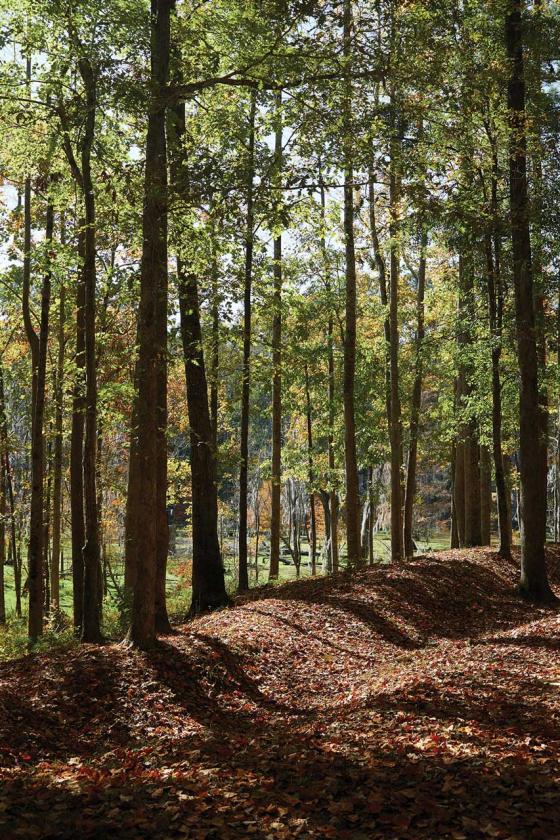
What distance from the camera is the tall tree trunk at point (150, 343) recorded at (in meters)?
8.38

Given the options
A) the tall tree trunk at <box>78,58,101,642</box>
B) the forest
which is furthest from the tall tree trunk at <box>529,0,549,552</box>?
the tall tree trunk at <box>78,58,101,642</box>

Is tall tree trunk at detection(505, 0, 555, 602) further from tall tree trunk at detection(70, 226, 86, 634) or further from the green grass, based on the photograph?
tall tree trunk at detection(70, 226, 86, 634)

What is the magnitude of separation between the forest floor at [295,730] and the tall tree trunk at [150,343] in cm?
81

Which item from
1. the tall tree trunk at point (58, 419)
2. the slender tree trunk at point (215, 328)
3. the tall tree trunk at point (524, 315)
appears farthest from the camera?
the tall tree trunk at point (58, 419)

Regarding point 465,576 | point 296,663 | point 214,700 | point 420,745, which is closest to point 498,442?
point 465,576

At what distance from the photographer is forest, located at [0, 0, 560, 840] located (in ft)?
16.5

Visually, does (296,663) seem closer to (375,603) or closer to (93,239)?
(375,603)

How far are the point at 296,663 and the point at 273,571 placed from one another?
34.0ft

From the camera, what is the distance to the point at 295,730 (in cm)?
670

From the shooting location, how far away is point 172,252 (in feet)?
34.3

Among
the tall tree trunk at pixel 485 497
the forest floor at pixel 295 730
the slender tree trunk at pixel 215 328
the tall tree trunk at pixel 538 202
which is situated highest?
the tall tree trunk at pixel 538 202

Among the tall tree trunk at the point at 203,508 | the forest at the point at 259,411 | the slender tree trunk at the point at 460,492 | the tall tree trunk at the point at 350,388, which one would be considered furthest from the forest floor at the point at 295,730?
the slender tree trunk at the point at 460,492

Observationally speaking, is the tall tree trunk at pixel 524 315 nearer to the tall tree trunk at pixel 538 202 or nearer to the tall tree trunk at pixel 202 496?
the tall tree trunk at pixel 538 202

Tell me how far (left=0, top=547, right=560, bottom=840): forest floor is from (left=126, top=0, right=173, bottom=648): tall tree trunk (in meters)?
0.81
